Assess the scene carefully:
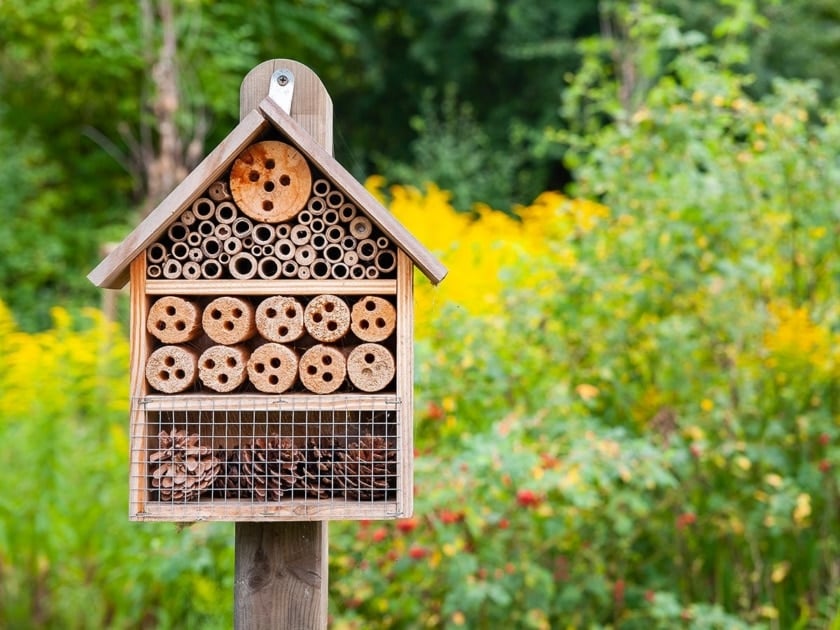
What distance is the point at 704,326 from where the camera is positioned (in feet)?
12.3

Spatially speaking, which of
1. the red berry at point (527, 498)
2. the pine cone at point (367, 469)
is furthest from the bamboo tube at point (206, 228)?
the red berry at point (527, 498)

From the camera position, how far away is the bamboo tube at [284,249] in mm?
1771

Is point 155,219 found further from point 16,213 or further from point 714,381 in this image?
point 16,213

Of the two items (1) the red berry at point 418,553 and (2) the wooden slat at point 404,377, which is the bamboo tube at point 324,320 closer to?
(2) the wooden slat at point 404,377

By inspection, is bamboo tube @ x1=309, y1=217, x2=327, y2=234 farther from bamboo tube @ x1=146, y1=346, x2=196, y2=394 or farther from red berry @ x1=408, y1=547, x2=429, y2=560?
red berry @ x1=408, y1=547, x2=429, y2=560

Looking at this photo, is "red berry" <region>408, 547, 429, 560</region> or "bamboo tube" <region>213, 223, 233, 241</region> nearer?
"bamboo tube" <region>213, 223, 233, 241</region>

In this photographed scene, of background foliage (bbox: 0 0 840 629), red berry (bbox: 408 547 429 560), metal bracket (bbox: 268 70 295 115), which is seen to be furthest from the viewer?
background foliage (bbox: 0 0 840 629)

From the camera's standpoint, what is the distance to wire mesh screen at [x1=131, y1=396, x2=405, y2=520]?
5.71 feet

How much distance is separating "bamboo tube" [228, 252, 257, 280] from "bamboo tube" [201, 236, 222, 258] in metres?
0.03

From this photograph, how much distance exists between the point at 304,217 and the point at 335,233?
61 millimetres

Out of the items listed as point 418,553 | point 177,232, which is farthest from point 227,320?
point 418,553

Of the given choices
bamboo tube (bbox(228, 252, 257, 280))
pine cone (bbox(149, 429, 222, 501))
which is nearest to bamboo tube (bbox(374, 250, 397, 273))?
bamboo tube (bbox(228, 252, 257, 280))

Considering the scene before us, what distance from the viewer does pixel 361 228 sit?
1.78m

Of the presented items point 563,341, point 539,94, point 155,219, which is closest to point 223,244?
point 155,219
